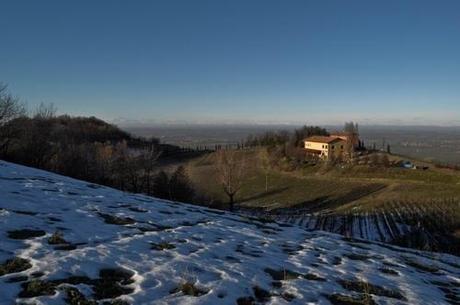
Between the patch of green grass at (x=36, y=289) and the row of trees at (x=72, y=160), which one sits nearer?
the patch of green grass at (x=36, y=289)

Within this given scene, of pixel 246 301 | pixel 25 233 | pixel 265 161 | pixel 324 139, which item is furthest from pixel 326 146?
pixel 246 301

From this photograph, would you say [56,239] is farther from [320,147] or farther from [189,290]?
[320,147]

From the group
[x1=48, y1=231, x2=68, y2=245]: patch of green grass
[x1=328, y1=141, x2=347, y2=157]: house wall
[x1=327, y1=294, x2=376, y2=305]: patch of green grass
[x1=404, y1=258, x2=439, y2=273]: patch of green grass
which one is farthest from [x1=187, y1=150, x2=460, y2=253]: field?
[x1=48, y1=231, x2=68, y2=245]: patch of green grass

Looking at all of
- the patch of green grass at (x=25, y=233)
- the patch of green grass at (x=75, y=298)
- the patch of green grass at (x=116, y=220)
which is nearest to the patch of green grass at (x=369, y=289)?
the patch of green grass at (x=75, y=298)

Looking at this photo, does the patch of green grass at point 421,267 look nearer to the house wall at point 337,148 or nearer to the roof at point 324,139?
the house wall at point 337,148

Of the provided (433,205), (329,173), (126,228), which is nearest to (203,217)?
(126,228)

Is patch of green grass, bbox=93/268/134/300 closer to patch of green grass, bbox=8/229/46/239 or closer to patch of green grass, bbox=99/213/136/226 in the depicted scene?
patch of green grass, bbox=8/229/46/239

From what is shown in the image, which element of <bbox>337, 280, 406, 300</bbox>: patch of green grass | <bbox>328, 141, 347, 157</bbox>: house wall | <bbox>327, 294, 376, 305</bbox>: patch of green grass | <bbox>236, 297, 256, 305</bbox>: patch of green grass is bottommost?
<bbox>328, 141, 347, 157</bbox>: house wall
